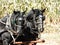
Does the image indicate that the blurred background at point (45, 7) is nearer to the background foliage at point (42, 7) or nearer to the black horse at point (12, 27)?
the background foliage at point (42, 7)

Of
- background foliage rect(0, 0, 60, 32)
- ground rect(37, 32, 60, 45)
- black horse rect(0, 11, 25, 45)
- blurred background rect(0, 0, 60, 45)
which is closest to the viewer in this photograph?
black horse rect(0, 11, 25, 45)

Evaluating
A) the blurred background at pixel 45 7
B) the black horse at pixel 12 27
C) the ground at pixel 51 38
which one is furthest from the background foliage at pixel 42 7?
the black horse at pixel 12 27

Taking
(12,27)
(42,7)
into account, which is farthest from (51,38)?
(12,27)

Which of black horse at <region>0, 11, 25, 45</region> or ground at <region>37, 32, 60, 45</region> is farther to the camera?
ground at <region>37, 32, 60, 45</region>

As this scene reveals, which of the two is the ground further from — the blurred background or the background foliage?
the background foliage

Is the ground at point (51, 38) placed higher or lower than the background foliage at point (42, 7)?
lower

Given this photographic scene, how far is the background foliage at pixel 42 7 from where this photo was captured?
34.2ft

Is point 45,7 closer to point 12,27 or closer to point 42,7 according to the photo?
point 42,7

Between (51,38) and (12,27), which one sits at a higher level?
(12,27)

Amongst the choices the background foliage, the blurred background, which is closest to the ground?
the blurred background

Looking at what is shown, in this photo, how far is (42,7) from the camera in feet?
34.9

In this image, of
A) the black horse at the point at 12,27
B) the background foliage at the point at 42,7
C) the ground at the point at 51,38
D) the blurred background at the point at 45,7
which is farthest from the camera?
the background foliage at the point at 42,7

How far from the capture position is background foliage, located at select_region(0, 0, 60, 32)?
1042 centimetres

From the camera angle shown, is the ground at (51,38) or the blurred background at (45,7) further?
the blurred background at (45,7)
